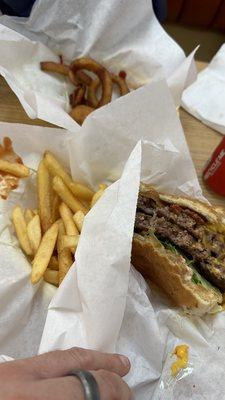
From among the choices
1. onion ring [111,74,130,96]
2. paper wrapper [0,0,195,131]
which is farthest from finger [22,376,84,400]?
onion ring [111,74,130,96]

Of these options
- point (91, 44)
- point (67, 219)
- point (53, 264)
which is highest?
point (91, 44)

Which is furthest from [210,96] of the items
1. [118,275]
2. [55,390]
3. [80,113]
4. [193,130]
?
[55,390]

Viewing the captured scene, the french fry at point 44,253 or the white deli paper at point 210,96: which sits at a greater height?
the white deli paper at point 210,96

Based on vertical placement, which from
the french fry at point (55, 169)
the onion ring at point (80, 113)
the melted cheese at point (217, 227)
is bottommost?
the french fry at point (55, 169)

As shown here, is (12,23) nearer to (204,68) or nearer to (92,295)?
(204,68)

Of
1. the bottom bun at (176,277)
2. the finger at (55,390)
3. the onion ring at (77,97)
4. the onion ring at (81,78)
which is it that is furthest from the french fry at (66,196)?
the finger at (55,390)

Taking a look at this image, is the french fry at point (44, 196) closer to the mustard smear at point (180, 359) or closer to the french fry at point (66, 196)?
the french fry at point (66, 196)

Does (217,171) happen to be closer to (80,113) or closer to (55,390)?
(80,113)

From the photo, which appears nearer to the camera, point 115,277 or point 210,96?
point 115,277

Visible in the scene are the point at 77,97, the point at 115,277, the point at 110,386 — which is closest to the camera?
the point at 110,386
